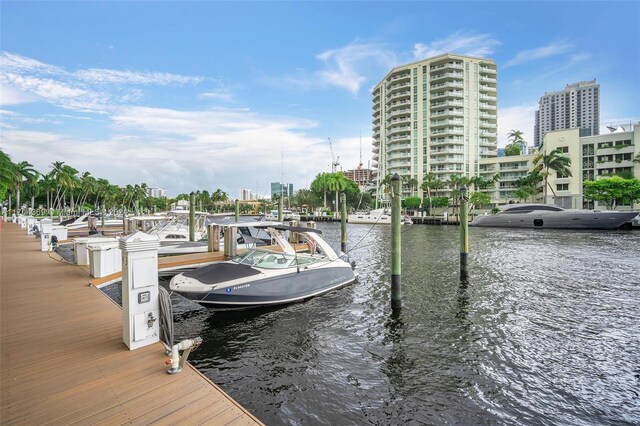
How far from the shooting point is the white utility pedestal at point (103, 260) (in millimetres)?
11414

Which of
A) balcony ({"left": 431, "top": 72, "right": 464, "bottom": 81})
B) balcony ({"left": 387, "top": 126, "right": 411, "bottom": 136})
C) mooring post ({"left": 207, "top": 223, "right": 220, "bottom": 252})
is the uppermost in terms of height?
balcony ({"left": 431, "top": 72, "right": 464, "bottom": 81})

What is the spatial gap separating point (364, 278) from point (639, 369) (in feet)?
34.3

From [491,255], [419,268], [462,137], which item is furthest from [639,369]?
[462,137]

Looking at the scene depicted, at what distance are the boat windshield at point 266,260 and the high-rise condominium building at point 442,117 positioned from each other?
89.7m

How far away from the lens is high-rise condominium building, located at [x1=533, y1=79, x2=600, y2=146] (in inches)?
6998

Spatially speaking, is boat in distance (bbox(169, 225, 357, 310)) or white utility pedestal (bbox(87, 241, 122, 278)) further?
white utility pedestal (bbox(87, 241, 122, 278))

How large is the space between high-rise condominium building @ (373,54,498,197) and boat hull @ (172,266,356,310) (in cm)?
8875

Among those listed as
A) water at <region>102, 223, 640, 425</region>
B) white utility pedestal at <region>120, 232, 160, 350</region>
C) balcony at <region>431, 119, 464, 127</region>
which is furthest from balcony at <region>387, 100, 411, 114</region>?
white utility pedestal at <region>120, 232, 160, 350</region>

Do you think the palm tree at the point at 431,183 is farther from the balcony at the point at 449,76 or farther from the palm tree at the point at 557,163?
the balcony at the point at 449,76

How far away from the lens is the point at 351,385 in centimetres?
663

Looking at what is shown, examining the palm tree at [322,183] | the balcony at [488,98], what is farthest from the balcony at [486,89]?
the palm tree at [322,183]

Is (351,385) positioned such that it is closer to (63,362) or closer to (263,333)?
(263,333)

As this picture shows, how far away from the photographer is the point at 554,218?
4931cm

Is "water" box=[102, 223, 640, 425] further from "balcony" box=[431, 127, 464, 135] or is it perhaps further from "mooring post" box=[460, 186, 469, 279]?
"balcony" box=[431, 127, 464, 135]
